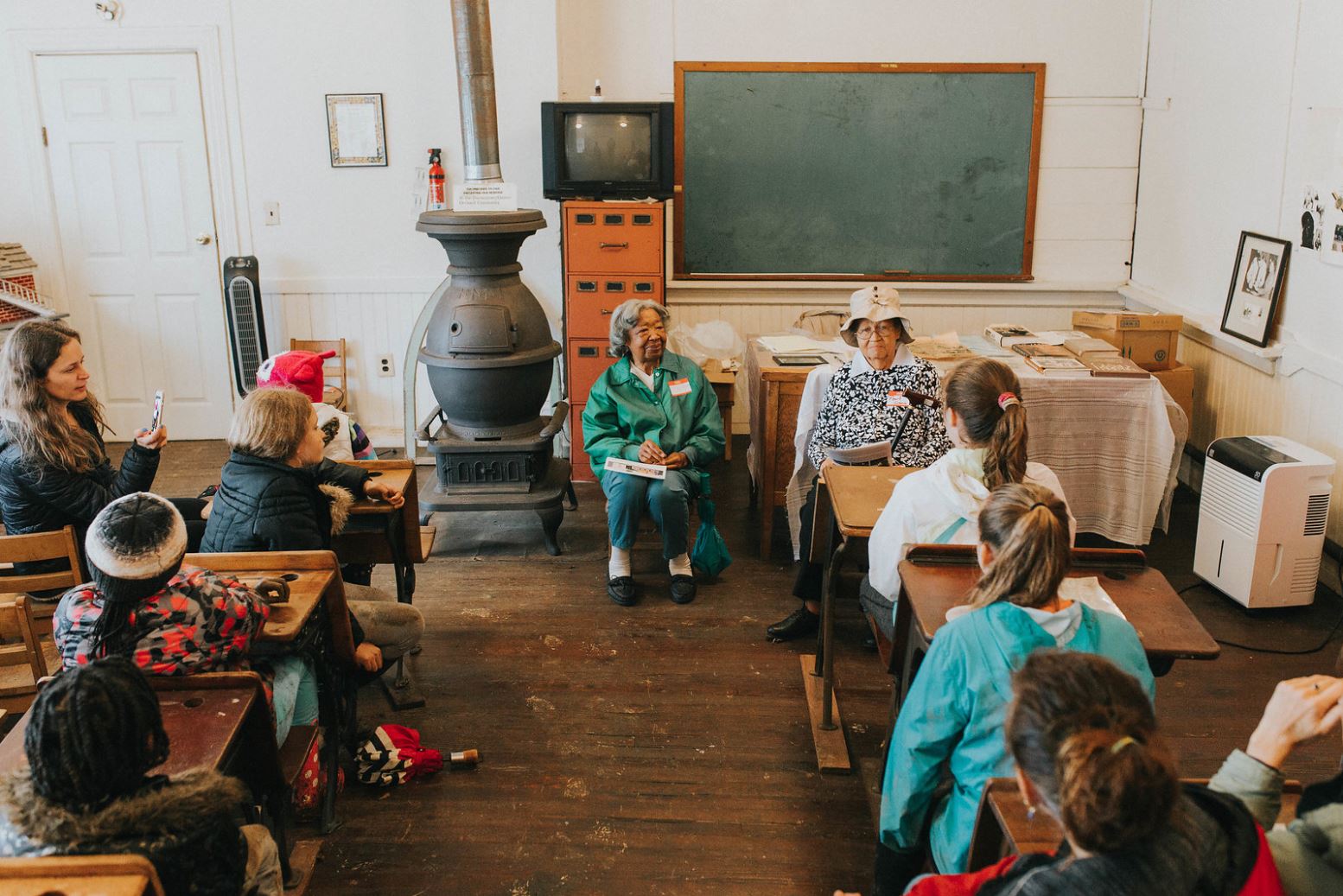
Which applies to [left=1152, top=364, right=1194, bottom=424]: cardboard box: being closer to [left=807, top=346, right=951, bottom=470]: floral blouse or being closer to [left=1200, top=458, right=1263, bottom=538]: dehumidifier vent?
[left=1200, top=458, right=1263, bottom=538]: dehumidifier vent

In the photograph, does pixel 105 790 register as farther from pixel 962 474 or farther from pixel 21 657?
pixel 962 474

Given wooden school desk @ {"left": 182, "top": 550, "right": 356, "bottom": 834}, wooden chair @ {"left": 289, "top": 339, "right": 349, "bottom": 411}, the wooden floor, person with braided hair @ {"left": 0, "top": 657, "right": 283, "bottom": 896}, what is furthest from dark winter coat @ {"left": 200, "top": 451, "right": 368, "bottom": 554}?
wooden chair @ {"left": 289, "top": 339, "right": 349, "bottom": 411}

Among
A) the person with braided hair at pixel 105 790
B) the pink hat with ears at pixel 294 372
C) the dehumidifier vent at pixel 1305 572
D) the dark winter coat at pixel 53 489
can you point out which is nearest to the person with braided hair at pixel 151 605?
the person with braided hair at pixel 105 790

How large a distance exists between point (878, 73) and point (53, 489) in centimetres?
440

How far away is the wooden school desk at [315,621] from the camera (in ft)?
8.12

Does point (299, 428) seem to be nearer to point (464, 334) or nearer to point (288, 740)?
point (288, 740)

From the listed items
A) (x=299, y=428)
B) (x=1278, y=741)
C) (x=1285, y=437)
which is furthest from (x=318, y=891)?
(x=1285, y=437)

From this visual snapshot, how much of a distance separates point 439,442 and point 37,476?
1.84 m

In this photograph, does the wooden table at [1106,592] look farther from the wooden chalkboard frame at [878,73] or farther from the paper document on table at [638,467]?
the wooden chalkboard frame at [878,73]

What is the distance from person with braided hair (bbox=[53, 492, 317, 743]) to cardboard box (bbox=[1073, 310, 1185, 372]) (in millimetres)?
4044

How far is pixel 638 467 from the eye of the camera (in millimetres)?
4277

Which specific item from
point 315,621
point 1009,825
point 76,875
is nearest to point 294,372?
point 315,621

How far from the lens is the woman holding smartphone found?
121 inches

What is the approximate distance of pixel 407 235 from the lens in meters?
5.95
